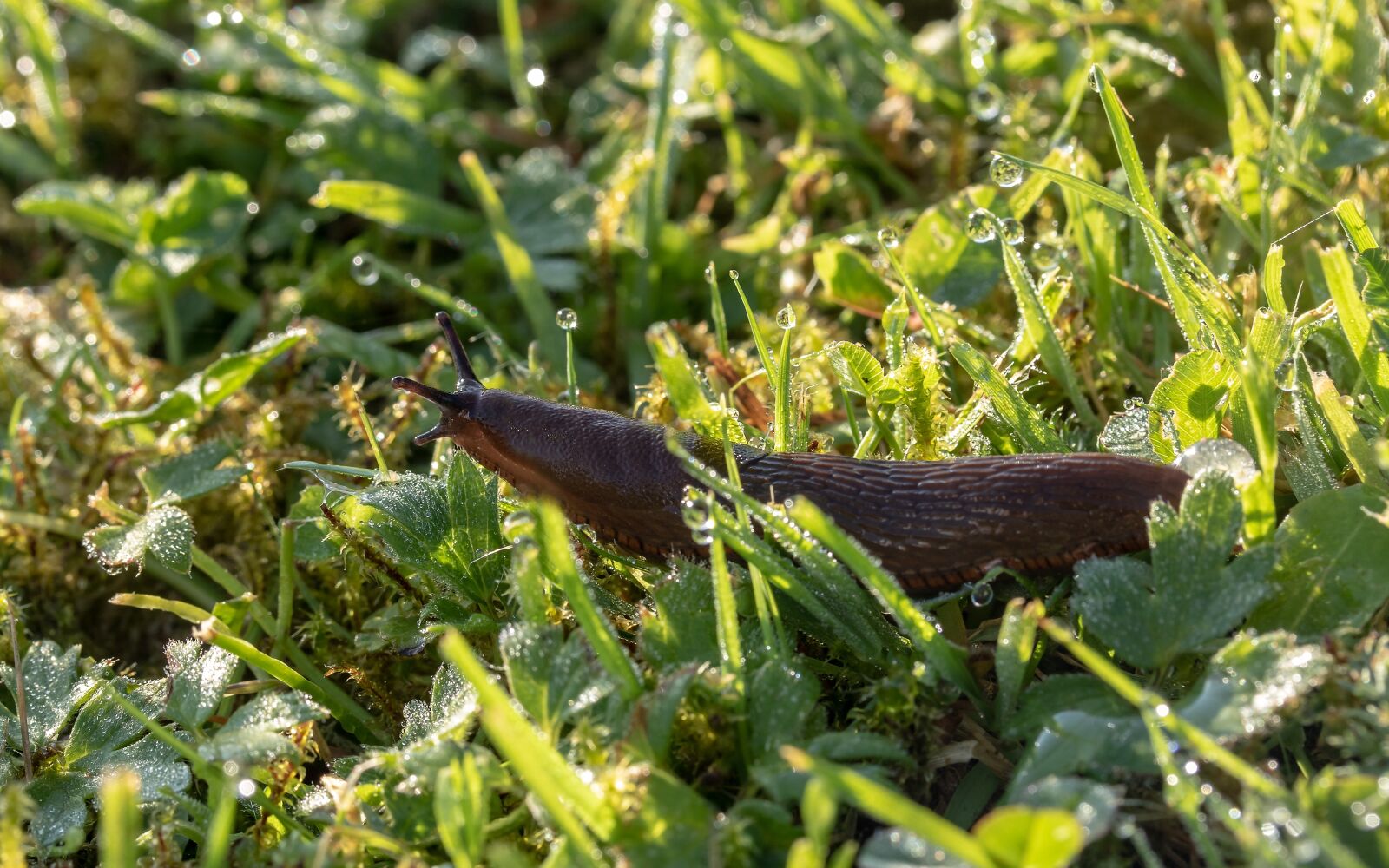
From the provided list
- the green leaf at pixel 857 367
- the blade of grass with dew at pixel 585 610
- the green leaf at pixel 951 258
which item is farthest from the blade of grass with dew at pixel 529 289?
the blade of grass with dew at pixel 585 610

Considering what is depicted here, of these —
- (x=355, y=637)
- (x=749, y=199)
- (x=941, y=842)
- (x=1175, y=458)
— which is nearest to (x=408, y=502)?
(x=355, y=637)

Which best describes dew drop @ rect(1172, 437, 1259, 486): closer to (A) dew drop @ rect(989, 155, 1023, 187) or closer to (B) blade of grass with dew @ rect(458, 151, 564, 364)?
(A) dew drop @ rect(989, 155, 1023, 187)

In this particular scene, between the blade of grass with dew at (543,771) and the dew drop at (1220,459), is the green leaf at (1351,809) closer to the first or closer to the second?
the dew drop at (1220,459)

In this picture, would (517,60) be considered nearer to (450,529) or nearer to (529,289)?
(529,289)

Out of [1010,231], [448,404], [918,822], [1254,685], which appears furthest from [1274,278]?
[448,404]

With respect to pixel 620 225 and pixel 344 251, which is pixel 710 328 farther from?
pixel 344 251
